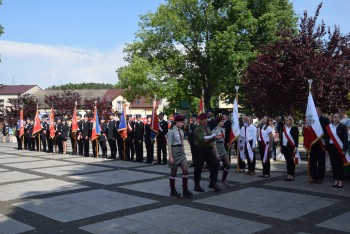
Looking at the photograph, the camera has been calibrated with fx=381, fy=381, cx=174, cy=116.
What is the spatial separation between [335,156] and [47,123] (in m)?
16.6

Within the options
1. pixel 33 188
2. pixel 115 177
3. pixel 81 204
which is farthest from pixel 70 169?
pixel 81 204

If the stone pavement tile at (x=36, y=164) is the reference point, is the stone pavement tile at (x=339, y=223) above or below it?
below

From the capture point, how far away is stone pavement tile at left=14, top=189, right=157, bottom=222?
7254 mm

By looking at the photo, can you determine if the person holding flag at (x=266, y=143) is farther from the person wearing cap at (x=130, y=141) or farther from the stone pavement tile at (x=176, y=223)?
the person wearing cap at (x=130, y=141)

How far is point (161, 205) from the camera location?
782cm

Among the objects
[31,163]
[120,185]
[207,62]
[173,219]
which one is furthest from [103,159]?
[207,62]

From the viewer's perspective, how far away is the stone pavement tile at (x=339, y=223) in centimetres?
606

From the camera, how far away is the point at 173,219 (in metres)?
6.73

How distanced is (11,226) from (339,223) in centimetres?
555

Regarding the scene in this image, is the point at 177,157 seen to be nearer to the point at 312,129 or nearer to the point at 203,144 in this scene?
the point at 203,144

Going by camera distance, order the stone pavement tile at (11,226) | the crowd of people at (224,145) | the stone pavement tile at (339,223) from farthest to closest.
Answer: the crowd of people at (224,145)
the stone pavement tile at (11,226)
the stone pavement tile at (339,223)

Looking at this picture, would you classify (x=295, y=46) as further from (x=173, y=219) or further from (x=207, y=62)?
(x=207, y=62)

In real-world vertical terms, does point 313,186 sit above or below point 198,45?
below

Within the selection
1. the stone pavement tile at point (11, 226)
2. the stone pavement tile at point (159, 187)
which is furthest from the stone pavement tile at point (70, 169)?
the stone pavement tile at point (11, 226)
